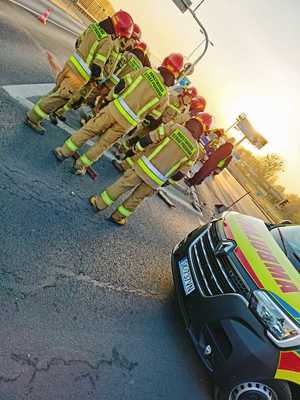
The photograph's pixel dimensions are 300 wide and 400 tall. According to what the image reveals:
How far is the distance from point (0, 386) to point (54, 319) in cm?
72

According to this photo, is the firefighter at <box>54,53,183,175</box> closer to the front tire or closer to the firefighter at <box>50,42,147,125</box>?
the firefighter at <box>50,42,147,125</box>

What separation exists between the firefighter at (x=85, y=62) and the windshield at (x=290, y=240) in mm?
3404

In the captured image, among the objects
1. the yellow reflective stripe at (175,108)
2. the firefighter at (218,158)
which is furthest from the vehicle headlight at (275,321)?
the firefighter at (218,158)

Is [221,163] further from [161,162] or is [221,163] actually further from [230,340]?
[230,340]

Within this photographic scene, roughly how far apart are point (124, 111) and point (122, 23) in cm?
173

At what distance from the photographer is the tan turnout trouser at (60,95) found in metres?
5.13

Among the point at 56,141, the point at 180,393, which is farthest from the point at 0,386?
the point at 56,141

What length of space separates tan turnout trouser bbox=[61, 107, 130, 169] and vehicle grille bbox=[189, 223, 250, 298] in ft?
6.37

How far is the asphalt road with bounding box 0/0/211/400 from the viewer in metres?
2.54

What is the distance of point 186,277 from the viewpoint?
3812mm

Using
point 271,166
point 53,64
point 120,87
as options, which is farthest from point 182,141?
point 271,166

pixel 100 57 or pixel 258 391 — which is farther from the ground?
pixel 100 57

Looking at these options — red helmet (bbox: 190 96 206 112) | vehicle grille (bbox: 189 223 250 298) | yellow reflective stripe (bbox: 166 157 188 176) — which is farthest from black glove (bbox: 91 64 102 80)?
red helmet (bbox: 190 96 206 112)

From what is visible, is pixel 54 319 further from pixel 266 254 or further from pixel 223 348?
pixel 266 254
